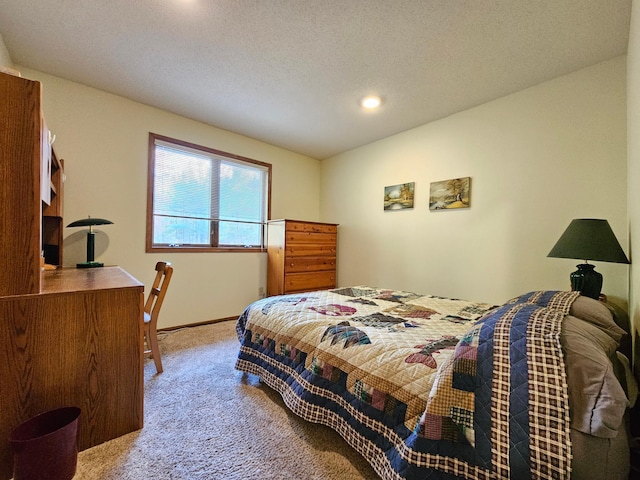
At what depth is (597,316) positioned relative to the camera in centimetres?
121

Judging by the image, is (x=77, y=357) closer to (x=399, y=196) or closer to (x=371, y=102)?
(x=371, y=102)

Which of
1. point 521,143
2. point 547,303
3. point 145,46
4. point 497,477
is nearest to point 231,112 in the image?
point 145,46

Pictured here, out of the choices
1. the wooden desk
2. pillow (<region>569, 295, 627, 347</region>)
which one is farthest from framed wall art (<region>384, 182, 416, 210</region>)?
the wooden desk

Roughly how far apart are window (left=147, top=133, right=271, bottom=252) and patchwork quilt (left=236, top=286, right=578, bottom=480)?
208cm

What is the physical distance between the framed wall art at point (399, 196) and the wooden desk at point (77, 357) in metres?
3.00

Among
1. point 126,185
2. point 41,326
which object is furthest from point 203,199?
point 41,326

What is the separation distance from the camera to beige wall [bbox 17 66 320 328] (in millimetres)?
2596

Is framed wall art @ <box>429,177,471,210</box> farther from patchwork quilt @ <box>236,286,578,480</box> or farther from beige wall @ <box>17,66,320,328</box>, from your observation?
beige wall @ <box>17,66,320,328</box>

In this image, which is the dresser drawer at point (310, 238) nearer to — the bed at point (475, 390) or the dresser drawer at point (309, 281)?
the dresser drawer at point (309, 281)

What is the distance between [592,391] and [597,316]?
27.6 inches

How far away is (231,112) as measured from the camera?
3080mm

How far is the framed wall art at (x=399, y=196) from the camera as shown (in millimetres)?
3408

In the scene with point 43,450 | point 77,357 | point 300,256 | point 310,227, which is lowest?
point 43,450

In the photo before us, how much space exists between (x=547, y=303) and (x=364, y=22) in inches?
80.1
